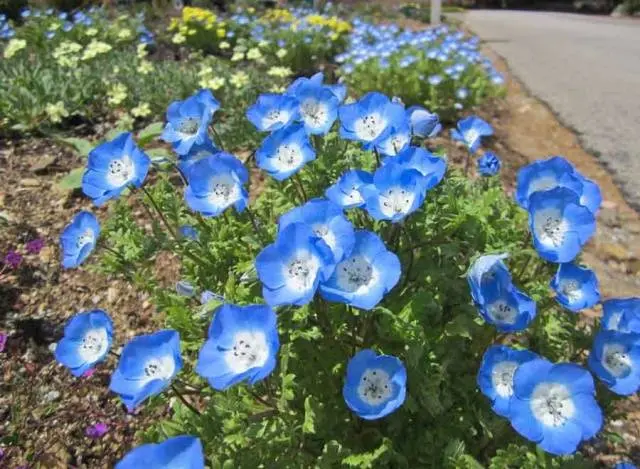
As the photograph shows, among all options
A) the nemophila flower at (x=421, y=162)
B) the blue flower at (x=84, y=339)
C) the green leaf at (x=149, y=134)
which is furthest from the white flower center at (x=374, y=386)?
the green leaf at (x=149, y=134)

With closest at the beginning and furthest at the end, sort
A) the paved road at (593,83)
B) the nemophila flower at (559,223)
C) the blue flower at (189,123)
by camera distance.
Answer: the nemophila flower at (559,223)
the blue flower at (189,123)
the paved road at (593,83)

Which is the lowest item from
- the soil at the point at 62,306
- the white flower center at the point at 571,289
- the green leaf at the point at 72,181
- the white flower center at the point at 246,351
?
the soil at the point at 62,306

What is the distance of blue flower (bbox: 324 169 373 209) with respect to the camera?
1.81 m

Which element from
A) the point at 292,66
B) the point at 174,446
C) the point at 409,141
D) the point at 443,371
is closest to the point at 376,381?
the point at 443,371

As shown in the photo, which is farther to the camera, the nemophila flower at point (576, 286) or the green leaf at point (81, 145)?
the green leaf at point (81, 145)

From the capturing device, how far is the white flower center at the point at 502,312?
171 cm

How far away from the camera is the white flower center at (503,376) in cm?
168

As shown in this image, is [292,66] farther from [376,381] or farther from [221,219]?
[376,381]

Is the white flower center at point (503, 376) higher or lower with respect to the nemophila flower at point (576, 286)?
lower

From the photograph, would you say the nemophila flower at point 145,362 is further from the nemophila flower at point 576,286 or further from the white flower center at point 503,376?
the nemophila flower at point 576,286

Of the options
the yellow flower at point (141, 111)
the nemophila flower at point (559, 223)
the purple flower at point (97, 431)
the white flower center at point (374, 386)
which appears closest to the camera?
the white flower center at point (374, 386)

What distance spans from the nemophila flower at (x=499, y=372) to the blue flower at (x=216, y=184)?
851 millimetres

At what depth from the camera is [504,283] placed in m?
1.69

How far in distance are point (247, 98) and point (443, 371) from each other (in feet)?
12.7
